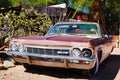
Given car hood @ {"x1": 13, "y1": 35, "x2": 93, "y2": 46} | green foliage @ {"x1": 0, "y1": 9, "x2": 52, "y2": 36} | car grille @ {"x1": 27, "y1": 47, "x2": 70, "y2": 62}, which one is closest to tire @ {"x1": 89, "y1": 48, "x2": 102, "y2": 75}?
car hood @ {"x1": 13, "y1": 35, "x2": 93, "y2": 46}

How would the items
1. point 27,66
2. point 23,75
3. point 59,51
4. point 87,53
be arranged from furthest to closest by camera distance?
point 27,66 < point 23,75 < point 59,51 < point 87,53

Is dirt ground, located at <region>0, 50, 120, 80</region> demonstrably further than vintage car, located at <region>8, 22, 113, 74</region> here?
Yes

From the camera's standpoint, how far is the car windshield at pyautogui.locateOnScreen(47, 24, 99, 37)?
28.8 feet

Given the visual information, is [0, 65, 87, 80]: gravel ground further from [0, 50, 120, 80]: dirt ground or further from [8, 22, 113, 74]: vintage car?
[8, 22, 113, 74]: vintage car

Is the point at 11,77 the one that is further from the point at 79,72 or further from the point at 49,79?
the point at 79,72

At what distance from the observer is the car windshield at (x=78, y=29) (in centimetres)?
878

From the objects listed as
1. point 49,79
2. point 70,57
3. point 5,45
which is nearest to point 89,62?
point 70,57

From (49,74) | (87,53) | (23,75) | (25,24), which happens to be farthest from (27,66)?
(25,24)

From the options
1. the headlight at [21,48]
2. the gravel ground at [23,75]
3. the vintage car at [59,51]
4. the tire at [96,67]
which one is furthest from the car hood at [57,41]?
the gravel ground at [23,75]

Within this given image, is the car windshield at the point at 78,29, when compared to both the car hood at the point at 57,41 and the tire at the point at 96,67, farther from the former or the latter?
the car hood at the point at 57,41

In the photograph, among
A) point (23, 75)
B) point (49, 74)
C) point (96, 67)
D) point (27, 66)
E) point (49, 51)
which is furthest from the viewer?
point (27, 66)

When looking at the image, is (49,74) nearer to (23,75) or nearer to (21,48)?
(23,75)

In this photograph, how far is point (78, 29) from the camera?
8938mm

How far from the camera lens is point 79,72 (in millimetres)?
8289
